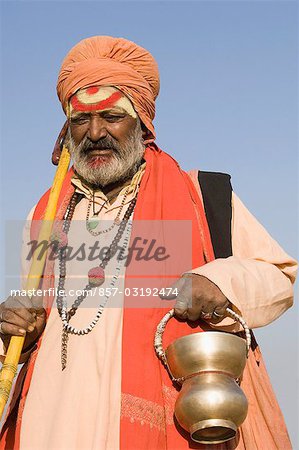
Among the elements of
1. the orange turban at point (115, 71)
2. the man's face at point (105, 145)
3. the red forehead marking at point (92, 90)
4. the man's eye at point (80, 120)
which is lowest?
the man's face at point (105, 145)

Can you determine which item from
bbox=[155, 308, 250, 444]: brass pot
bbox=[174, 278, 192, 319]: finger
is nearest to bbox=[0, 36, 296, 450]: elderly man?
bbox=[174, 278, 192, 319]: finger

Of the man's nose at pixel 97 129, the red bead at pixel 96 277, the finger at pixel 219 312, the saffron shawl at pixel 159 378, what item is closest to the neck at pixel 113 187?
the saffron shawl at pixel 159 378

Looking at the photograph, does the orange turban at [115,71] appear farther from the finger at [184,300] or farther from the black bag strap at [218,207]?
the finger at [184,300]

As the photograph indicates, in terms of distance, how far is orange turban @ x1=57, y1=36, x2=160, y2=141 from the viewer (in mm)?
4543

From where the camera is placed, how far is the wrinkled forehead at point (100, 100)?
14.7 feet

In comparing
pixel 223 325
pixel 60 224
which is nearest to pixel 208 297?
pixel 223 325

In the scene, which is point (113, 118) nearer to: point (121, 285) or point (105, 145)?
point (105, 145)

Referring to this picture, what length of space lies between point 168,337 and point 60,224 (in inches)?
38.6

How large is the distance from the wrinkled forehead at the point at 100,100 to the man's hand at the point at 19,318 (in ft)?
3.68

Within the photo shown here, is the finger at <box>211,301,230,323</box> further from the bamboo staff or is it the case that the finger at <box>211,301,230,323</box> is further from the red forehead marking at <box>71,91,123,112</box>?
the red forehead marking at <box>71,91,123,112</box>

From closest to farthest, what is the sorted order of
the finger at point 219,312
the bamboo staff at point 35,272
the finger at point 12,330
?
the finger at point 219,312 → the bamboo staff at point 35,272 → the finger at point 12,330

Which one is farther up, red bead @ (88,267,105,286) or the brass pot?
red bead @ (88,267,105,286)

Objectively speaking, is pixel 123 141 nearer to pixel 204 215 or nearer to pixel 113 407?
pixel 204 215

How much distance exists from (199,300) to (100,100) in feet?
4.52
